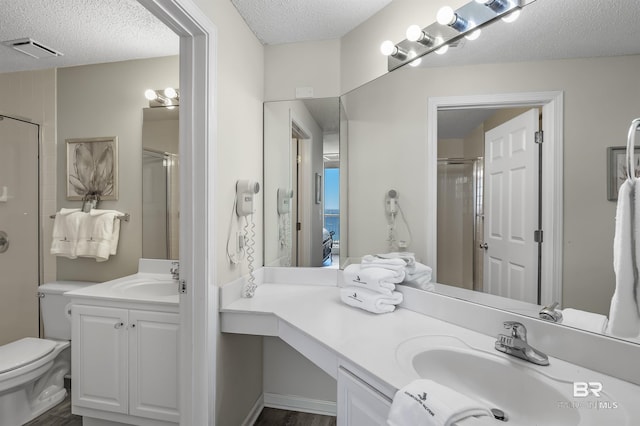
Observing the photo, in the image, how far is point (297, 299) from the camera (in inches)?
70.2

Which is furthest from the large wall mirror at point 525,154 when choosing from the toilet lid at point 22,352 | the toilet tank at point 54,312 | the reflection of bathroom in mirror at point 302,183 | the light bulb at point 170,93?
the toilet tank at point 54,312

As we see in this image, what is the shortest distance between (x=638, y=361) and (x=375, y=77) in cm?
158

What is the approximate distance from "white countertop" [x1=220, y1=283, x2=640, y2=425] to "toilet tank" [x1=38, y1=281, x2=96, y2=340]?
1.49 meters

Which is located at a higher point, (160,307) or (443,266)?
(443,266)

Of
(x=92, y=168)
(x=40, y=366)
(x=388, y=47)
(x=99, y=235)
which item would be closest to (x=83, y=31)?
(x=92, y=168)

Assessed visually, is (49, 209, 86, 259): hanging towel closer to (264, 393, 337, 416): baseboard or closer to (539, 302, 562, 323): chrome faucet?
(264, 393, 337, 416): baseboard

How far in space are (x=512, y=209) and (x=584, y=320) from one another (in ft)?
1.33

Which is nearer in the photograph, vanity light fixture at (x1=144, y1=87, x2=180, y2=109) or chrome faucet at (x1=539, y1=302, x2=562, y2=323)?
Result: chrome faucet at (x1=539, y1=302, x2=562, y2=323)

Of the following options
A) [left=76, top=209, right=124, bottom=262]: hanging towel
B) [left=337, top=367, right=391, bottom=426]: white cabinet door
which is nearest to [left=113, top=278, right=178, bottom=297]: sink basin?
[left=76, top=209, right=124, bottom=262]: hanging towel

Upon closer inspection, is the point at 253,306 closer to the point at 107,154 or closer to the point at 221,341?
the point at 221,341

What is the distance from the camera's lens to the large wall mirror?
98 cm

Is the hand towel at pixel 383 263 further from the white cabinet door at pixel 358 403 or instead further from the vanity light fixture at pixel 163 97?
the vanity light fixture at pixel 163 97

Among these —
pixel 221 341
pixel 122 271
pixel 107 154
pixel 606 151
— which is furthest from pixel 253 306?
pixel 107 154

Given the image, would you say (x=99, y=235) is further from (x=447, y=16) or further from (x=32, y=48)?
(x=447, y=16)
